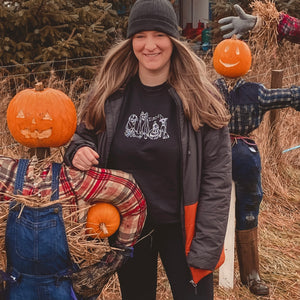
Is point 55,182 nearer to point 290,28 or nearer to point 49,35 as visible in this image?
point 290,28

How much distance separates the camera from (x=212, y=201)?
2.07m

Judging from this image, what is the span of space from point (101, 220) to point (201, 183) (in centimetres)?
52

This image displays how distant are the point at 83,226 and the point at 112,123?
0.50 m

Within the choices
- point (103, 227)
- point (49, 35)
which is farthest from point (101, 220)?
point (49, 35)

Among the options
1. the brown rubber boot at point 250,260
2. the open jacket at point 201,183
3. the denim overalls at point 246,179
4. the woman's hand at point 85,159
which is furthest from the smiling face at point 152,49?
the brown rubber boot at point 250,260

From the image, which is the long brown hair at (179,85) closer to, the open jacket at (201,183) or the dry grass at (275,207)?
the open jacket at (201,183)

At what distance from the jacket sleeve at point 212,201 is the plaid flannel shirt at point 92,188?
0.93 feet

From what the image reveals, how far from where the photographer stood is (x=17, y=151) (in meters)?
4.55

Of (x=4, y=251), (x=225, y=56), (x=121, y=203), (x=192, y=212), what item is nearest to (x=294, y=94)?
(x=225, y=56)

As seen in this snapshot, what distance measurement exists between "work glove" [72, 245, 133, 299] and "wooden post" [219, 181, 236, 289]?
4.41 ft

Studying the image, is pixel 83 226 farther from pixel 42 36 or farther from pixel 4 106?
pixel 42 36

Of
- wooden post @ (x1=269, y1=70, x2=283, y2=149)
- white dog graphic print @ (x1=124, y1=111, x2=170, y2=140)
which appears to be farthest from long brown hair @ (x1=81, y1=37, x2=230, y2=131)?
wooden post @ (x1=269, y1=70, x2=283, y2=149)

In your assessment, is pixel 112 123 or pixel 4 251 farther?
pixel 112 123

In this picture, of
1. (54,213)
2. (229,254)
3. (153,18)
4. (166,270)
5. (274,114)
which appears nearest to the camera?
(54,213)
